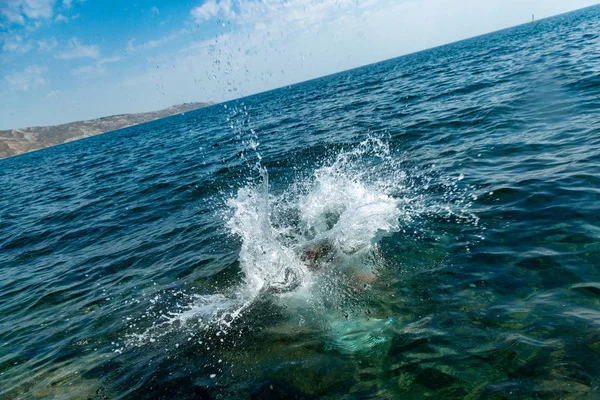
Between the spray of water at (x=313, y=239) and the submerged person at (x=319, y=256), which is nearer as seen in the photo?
the spray of water at (x=313, y=239)

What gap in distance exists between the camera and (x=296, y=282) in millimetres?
6965

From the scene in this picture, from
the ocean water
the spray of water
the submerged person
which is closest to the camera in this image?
the ocean water

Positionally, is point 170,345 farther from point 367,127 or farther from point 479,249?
point 367,127

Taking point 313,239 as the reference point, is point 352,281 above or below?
below

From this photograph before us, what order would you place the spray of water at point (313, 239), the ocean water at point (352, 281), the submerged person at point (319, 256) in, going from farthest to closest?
1. the submerged person at point (319, 256)
2. the spray of water at point (313, 239)
3. the ocean water at point (352, 281)

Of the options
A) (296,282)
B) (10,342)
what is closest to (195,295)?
(296,282)

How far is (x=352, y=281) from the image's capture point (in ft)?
20.9

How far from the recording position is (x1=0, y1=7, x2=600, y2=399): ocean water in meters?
4.36

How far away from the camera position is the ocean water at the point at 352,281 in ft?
14.3

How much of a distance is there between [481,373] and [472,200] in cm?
519

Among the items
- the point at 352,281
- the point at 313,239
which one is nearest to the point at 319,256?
the point at 313,239

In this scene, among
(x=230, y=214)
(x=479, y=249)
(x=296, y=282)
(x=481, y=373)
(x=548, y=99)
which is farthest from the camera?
(x=548, y=99)

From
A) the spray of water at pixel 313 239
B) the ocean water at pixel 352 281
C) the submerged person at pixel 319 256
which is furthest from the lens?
the submerged person at pixel 319 256

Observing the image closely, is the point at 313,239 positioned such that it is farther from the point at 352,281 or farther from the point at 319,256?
the point at 352,281
